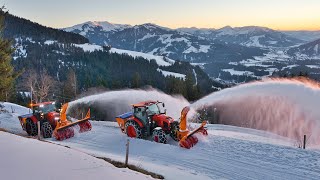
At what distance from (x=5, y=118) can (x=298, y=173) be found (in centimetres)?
2962

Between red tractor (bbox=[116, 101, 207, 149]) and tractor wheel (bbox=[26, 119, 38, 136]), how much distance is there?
7.29m

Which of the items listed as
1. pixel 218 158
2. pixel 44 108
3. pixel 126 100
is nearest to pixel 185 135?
pixel 218 158

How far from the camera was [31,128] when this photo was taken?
2927 cm

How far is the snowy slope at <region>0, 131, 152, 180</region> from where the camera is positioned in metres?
13.6

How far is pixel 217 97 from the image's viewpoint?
36062 millimetres

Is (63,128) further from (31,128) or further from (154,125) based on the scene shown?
(154,125)

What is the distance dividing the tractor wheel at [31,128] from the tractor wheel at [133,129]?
7.93 meters

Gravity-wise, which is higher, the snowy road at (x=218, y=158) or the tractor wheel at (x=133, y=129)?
the tractor wheel at (x=133, y=129)

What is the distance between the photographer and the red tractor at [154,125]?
81.0 ft

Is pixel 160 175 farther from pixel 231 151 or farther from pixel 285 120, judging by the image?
pixel 285 120

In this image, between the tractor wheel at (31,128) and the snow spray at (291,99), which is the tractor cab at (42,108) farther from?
the snow spray at (291,99)

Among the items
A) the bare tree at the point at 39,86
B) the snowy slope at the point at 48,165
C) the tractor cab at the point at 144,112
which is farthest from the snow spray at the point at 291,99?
the bare tree at the point at 39,86

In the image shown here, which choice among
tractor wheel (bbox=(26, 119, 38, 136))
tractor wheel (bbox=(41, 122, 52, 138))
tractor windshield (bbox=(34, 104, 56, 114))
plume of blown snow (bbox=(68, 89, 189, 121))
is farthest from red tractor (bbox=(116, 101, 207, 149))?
plume of blown snow (bbox=(68, 89, 189, 121))

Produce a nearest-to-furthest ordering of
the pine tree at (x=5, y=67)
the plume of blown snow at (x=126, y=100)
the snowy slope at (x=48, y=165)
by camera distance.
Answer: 1. the snowy slope at (x=48, y=165)
2. the pine tree at (x=5, y=67)
3. the plume of blown snow at (x=126, y=100)
